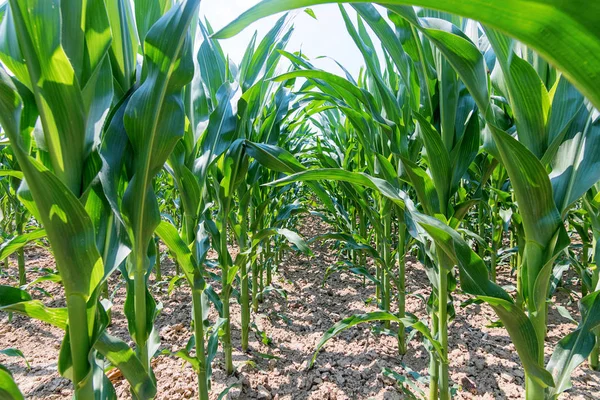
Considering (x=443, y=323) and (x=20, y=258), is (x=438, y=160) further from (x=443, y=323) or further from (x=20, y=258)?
(x=20, y=258)

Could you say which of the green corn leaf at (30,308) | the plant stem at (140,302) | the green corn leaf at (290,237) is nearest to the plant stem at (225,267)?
the green corn leaf at (290,237)

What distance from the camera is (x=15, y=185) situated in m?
1.72

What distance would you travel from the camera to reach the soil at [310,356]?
4.53ft

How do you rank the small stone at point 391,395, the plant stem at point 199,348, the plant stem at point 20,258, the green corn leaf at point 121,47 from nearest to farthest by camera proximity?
the green corn leaf at point 121,47
the plant stem at point 199,348
the small stone at point 391,395
the plant stem at point 20,258

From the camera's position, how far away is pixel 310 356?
1674 mm

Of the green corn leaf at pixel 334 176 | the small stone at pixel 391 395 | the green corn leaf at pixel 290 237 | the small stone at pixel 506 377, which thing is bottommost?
the small stone at pixel 391 395

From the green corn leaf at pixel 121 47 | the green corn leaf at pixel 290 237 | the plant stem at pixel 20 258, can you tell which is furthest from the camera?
the plant stem at pixel 20 258

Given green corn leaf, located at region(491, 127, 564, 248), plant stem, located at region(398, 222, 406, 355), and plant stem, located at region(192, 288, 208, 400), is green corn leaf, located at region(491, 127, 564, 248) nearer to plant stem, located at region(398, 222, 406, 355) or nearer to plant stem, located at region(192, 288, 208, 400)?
plant stem, located at region(398, 222, 406, 355)

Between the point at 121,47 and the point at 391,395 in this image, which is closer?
the point at 121,47

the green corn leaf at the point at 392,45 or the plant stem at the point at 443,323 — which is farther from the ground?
the green corn leaf at the point at 392,45

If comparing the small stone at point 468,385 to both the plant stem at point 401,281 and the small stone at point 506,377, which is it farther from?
the plant stem at point 401,281

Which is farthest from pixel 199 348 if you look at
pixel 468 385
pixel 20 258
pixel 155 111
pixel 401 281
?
pixel 20 258

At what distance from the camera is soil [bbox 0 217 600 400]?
1.38 metres

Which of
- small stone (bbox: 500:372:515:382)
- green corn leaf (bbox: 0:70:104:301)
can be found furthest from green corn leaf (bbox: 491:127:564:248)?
small stone (bbox: 500:372:515:382)
